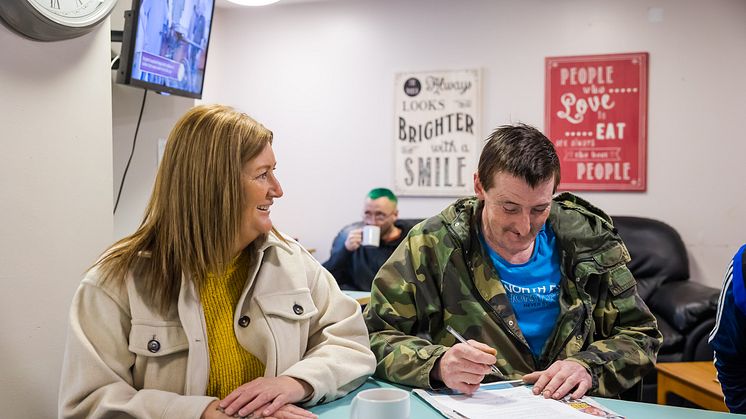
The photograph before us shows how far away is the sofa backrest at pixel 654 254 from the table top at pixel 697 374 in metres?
0.97

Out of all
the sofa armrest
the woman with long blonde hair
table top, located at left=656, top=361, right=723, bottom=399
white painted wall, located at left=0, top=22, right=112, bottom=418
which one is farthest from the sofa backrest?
white painted wall, located at left=0, top=22, right=112, bottom=418

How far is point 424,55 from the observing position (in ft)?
15.0

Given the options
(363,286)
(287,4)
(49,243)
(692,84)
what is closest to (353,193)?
(363,286)

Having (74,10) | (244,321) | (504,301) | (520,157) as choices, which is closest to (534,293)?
(504,301)

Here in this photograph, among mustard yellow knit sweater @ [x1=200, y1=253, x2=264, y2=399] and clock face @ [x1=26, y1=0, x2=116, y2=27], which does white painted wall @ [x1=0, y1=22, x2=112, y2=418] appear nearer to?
clock face @ [x1=26, y1=0, x2=116, y2=27]

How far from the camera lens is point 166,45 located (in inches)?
83.0

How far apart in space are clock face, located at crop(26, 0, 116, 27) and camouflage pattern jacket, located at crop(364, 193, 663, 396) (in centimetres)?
94

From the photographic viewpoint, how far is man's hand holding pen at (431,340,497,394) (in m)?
1.27

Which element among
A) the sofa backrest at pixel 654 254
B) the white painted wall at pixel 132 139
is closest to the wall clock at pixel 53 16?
the white painted wall at pixel 132 139

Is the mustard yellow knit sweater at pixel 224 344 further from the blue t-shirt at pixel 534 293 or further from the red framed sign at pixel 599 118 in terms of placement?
the red framed sign at pixel 599 118

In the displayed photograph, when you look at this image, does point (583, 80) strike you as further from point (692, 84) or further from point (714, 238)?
point (714, 238)

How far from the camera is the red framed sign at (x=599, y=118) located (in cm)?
417

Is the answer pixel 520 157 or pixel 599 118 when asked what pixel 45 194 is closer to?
pixel 520 157

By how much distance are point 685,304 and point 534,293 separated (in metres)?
2.30
